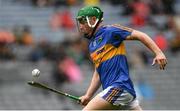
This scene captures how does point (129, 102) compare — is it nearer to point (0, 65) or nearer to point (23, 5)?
point (0, 65)

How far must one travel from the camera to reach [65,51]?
17938 millimetres

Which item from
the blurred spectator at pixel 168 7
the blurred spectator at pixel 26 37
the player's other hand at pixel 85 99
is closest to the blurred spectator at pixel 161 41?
the blurred spectator at pixel 168 7

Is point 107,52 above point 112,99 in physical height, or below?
above

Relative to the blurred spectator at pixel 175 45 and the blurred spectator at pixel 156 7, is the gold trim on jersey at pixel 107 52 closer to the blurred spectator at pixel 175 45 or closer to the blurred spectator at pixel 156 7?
the blurred spectator at pixel 175 45

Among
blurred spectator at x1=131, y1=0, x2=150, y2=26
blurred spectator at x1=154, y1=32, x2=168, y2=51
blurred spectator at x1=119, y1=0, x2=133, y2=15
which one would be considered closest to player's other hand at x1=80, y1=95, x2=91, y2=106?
blurred spectator at x1=154, y1=32, x2=168, y2=51

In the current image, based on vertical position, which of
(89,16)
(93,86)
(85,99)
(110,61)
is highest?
(89,16)

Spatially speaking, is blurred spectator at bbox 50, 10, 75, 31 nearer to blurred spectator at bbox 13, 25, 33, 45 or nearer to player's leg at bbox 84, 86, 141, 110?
blurred spectator at bbox 13, 25, 33, 45

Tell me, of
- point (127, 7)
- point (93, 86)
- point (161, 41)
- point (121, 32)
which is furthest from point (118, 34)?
point (127, 7)

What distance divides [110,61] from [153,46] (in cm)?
60

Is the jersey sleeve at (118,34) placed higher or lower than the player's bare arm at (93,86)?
higher

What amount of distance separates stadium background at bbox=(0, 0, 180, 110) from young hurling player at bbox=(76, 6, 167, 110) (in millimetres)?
7897

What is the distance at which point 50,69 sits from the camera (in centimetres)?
1756

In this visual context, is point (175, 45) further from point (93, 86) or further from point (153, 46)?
point (153, 46)

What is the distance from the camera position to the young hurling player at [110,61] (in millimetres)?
8781
